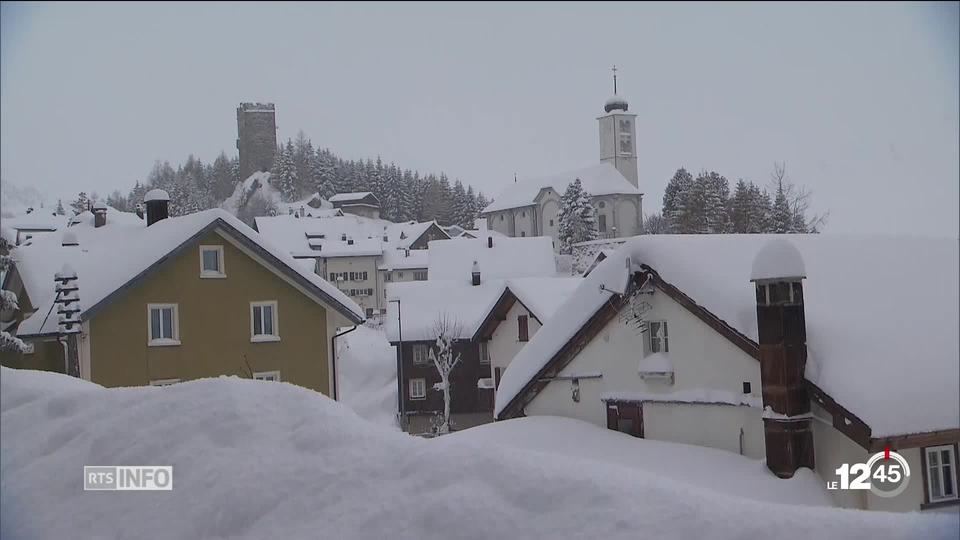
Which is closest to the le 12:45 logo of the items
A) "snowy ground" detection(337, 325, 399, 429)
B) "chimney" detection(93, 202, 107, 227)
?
"snowy ground" detection(337, 325, 399, 429)

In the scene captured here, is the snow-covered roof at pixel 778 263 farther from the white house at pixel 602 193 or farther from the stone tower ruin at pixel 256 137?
the stone tower ruin at pixel 256 137

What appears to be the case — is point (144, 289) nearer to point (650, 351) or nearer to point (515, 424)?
point (515, 424)

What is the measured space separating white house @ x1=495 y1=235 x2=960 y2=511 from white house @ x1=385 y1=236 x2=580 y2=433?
1.24 meters

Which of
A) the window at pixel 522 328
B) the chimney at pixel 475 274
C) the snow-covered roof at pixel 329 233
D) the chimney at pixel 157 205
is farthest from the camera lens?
the window at pixel 522 328

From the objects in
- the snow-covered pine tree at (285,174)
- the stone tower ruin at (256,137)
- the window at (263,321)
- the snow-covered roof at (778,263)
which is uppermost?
the stone tower ruin at (256,137)

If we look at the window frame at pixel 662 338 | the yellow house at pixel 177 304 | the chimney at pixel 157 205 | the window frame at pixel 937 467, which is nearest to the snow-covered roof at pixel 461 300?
the yellow house at pixel 177 304

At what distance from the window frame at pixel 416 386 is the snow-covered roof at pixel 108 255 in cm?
112

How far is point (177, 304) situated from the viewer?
6035 millimetres

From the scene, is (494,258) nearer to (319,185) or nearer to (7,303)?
(319,185)

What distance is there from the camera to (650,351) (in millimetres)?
6043

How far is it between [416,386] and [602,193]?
2.29 m

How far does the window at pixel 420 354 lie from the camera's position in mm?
7539

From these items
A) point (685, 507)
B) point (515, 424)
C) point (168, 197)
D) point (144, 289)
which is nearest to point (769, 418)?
point (515, 424)

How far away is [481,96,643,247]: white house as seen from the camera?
253 inches
